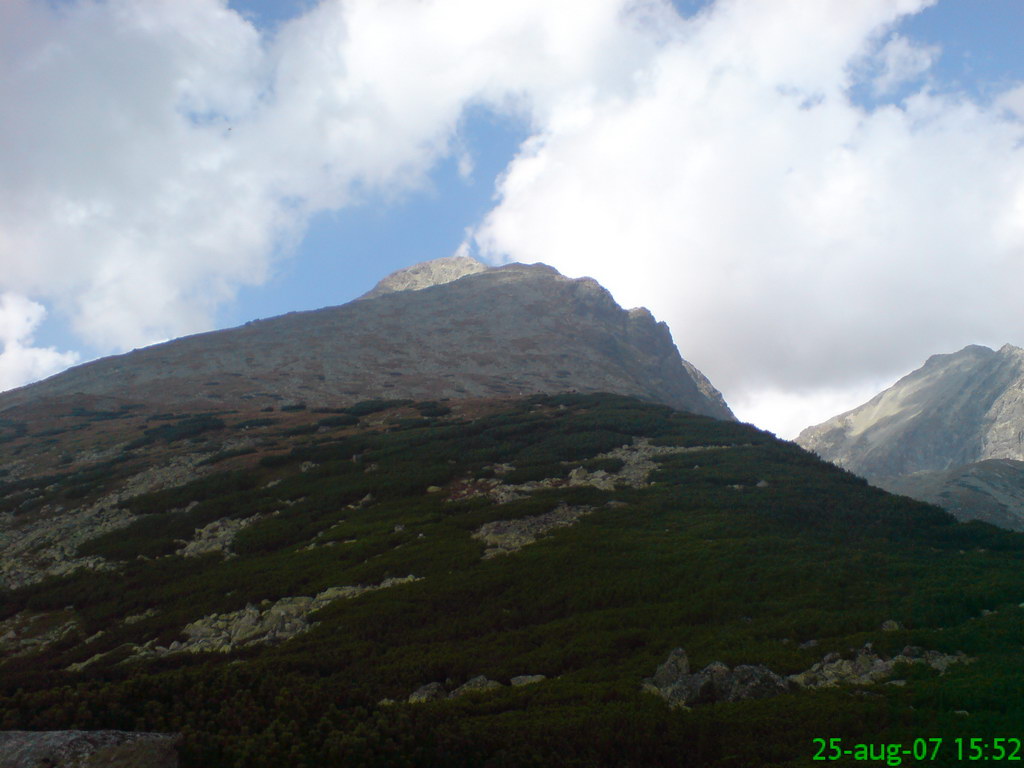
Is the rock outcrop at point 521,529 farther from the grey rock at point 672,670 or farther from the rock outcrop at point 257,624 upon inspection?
the grey rock at point 672,670

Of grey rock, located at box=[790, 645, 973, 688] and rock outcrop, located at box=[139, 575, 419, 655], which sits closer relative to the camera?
grey rock, located at box=[790, 645, 973, 688]

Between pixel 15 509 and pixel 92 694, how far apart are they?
97.9 ft

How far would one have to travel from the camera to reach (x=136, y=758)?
292 inches

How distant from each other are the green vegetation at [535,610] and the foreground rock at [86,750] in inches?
17.0

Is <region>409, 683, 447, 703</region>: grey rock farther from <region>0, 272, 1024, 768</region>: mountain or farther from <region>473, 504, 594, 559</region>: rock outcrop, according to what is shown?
<region>473, 504, 594, 559</region>: rock outcrop

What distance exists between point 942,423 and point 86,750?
553 feet

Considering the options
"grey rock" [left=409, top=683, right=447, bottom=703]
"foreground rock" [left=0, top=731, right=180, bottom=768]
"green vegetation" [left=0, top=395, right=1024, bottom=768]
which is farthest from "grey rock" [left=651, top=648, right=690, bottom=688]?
"foreground rock" [left=0, top=731, right=180, bottom=768]

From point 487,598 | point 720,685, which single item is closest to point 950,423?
point 487,598

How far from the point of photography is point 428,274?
190500 mm

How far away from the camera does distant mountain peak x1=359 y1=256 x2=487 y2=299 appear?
184125 mm

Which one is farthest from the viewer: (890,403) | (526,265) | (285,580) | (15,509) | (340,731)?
(890,403)

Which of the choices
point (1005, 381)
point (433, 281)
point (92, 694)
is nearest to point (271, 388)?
point (92, 694)

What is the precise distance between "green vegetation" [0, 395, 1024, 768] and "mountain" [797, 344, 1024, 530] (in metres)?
89.6

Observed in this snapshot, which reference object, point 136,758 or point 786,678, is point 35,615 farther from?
point 786,678
